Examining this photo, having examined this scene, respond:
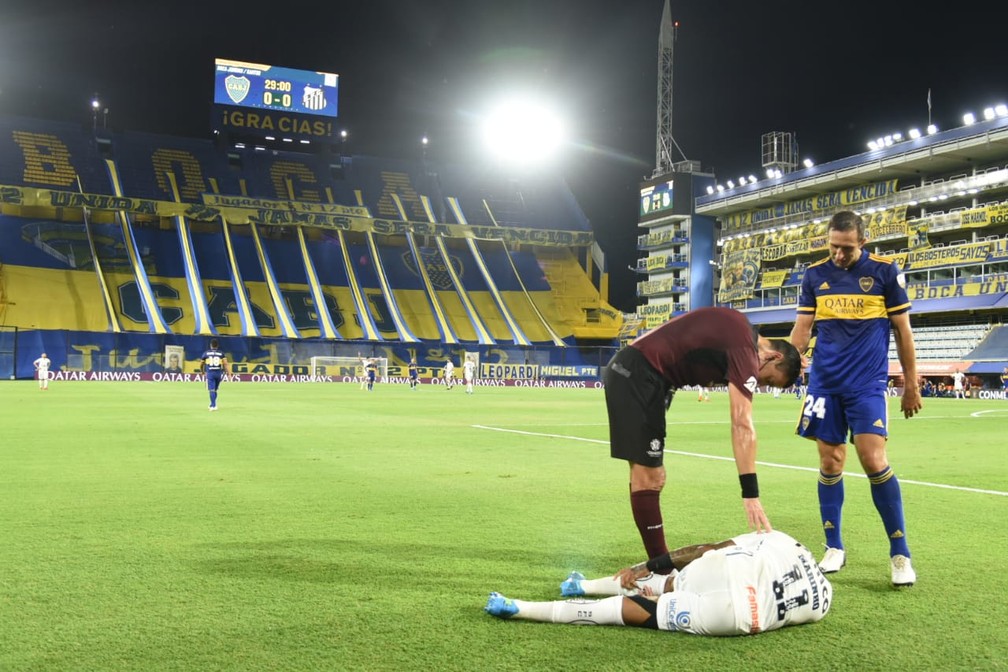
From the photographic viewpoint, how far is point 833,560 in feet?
18.9

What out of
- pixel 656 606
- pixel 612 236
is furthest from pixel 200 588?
pixel 612 236

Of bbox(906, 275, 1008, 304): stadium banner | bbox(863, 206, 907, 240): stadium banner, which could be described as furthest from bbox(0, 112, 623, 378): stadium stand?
bbox(906, 275, 1008, 304): stadium banner

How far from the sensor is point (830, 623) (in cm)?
452

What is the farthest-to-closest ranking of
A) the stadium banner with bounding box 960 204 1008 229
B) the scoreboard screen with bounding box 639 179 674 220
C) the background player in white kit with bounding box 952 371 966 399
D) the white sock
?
the scoreboard screen with bounding box 639 179 674 220 → the stadium banner with bounding box 960 204 1008 229 → the background player in white kit with bounding box 952 371 966 399 → the white sock

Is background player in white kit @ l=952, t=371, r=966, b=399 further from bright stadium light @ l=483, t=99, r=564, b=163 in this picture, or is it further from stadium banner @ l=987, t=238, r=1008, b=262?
bright stadium light @ l=483, t=99, r=564, b=163

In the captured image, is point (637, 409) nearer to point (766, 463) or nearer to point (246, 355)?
point (766, 463)

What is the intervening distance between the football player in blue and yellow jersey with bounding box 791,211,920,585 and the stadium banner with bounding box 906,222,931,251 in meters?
68.1

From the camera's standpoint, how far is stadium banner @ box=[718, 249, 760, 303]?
83.9 m

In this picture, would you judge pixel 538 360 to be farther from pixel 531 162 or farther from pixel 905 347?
pixel 905 347

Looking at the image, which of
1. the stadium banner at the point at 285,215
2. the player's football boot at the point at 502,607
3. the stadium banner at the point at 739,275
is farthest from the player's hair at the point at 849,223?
the stadium banner at the point at 739,275

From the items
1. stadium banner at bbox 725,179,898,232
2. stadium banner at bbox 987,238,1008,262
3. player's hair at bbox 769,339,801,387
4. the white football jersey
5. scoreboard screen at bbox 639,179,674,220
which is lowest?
the white football jersey

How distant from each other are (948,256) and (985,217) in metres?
3.77

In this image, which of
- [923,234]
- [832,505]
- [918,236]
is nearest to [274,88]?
[918,236]

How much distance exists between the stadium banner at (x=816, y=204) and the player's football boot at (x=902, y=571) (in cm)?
7486
